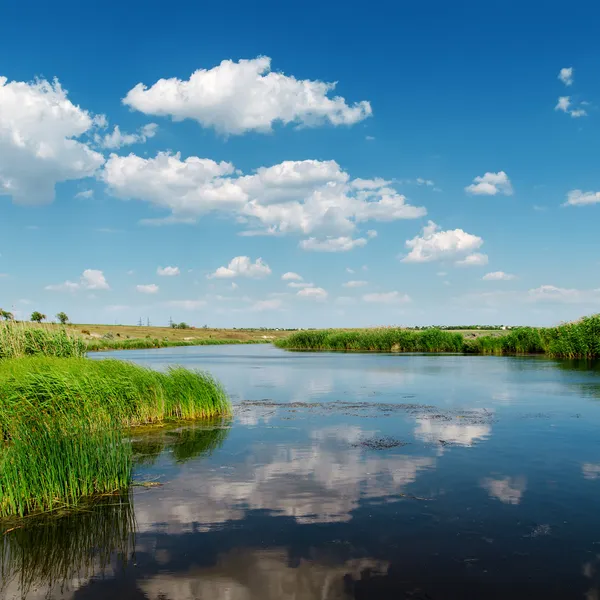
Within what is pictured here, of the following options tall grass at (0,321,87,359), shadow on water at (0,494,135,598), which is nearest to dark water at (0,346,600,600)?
shadow on water at (0,494,135,598)

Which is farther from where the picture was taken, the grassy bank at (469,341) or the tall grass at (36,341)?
the grassy bank at (469,341)

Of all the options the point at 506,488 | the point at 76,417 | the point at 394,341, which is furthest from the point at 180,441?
the point at 394,341

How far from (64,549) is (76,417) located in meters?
5.55

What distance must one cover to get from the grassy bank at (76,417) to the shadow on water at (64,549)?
2.25 feet

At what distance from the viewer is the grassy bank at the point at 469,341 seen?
51688 mm

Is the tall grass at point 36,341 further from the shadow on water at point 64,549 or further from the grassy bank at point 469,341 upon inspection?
the grassy bank at point 469,341

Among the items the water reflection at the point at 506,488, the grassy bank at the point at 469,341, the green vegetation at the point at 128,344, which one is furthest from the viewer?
the green vegetation at the point at 128,344

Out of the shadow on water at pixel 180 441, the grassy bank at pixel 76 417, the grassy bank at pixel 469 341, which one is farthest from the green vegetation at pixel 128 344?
the shadow on water at pixel 180 441

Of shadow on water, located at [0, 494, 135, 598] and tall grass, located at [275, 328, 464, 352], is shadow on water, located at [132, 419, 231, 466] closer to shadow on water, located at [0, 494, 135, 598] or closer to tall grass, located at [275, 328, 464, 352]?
shadow on water, located at [0, 494, 135, 598]

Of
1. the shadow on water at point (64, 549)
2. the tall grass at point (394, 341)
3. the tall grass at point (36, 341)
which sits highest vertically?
the tall grass at point (36, 341)

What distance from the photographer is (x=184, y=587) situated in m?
7.73

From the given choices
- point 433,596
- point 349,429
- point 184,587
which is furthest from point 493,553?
point 349,429

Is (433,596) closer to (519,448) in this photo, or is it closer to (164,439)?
(519,448)

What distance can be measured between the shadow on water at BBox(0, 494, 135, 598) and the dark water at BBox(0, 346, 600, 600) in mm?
33
